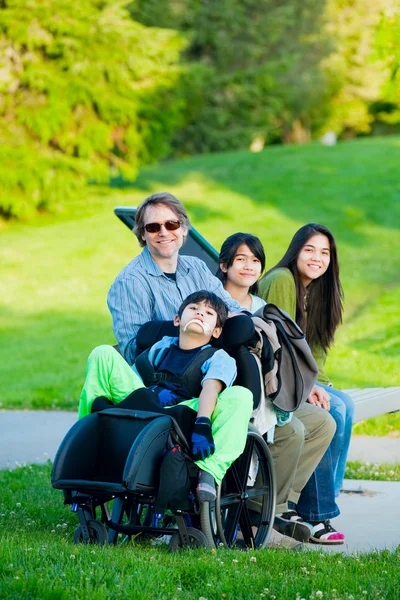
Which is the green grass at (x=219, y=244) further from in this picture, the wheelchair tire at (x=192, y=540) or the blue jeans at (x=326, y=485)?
the wheelchair tire at (x=192, y=540)

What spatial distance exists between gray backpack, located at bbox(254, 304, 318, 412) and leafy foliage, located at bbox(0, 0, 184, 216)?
1739 centimetres

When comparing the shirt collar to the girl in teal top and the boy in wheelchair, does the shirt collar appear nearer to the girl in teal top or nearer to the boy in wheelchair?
the girl in teal top

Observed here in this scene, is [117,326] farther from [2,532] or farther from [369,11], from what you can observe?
[369,11]

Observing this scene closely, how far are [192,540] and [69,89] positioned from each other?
62.2 feet

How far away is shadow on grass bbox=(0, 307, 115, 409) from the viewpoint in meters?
10.4

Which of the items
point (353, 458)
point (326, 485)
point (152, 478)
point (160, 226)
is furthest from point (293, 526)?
point (353, 458)

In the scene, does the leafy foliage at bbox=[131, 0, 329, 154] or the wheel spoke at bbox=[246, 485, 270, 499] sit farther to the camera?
the leafy foliage at bbox=[131, 0, 329, 154]

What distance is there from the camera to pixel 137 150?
2369 cm

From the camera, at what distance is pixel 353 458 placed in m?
7.43

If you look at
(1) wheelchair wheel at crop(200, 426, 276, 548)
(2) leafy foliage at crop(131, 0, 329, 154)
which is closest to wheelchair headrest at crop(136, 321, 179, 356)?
(1) wheelchair wheel at crop(200, 426, 276, 548)

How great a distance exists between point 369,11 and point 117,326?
43.4 m

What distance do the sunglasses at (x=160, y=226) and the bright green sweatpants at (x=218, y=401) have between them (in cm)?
91

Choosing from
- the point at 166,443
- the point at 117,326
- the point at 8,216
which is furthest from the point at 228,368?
the point at 8,216

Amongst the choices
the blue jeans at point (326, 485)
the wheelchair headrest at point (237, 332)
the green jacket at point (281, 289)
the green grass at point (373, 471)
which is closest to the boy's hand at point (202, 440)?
the wheelchair headrest at point (237, 332)
